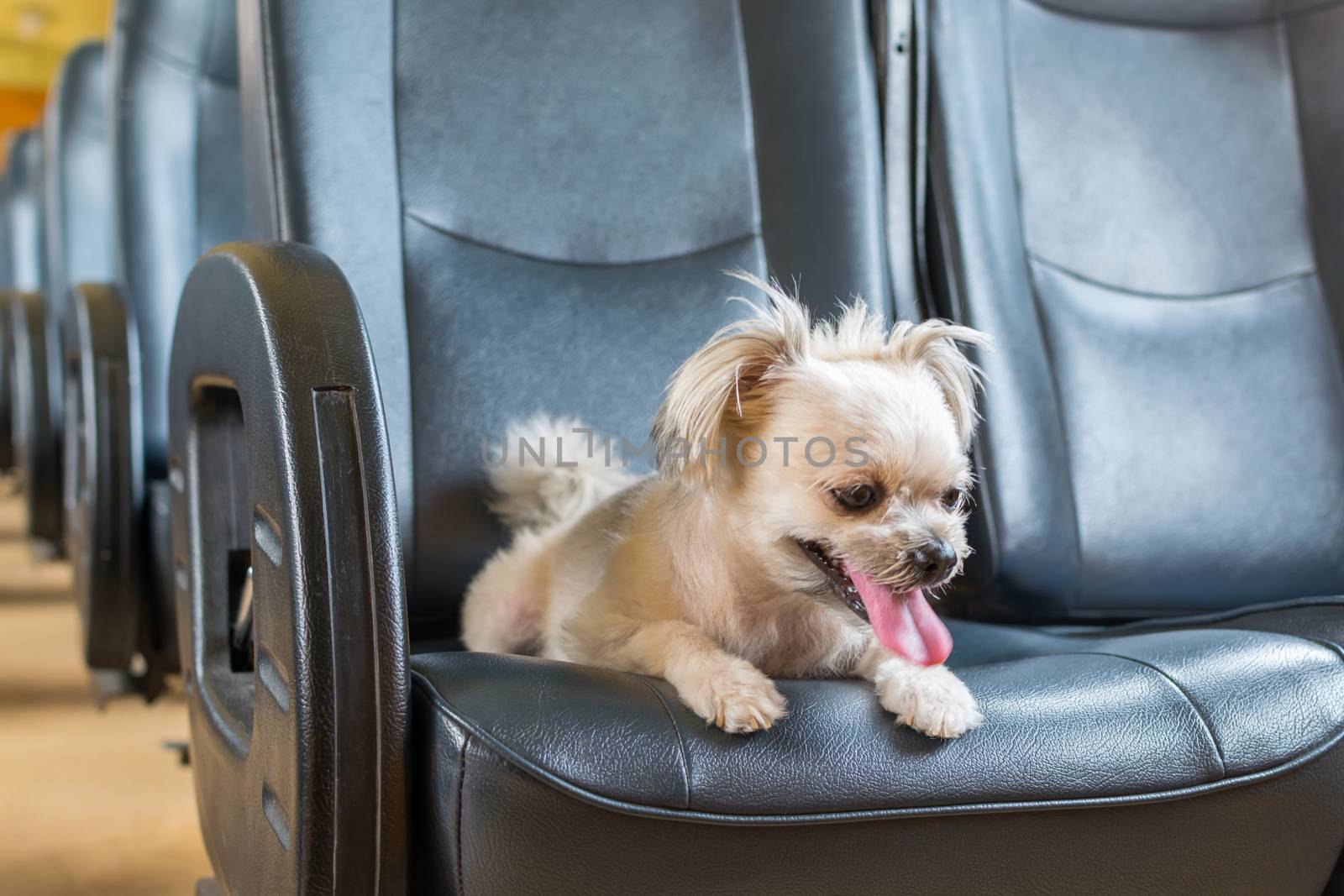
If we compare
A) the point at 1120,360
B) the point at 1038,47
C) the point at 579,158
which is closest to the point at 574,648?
the point at 579,158

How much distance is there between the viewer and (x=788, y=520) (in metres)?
0.99

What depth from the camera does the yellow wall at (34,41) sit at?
8617 millimetres

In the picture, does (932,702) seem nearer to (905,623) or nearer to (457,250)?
(905,623)

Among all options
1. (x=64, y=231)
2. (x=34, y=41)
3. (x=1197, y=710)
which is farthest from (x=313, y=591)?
(x=34, y=41)

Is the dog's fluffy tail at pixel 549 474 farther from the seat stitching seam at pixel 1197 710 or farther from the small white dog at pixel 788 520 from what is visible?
the seat stitching seam at pixel 1197 710

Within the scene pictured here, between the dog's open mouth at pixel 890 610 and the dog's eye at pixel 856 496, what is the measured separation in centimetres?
5

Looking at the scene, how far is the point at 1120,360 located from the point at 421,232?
916 mm

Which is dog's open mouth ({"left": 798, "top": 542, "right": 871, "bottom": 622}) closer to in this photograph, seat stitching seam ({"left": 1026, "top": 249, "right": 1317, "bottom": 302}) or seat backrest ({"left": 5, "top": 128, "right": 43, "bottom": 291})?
Answer: seat stitching seam ({"left": 1026, "top": 249, "right": 1317, "bottom": 302})

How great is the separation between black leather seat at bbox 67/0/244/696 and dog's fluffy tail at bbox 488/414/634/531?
849mm

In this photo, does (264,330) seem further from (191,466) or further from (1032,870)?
(1032,870)

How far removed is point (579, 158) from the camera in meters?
1.38

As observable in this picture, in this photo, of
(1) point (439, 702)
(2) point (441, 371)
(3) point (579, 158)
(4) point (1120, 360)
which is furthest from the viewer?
(4) point (1120, 360)

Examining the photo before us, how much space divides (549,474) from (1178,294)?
0.93 metres

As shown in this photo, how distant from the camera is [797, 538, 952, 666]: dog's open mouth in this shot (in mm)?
908
